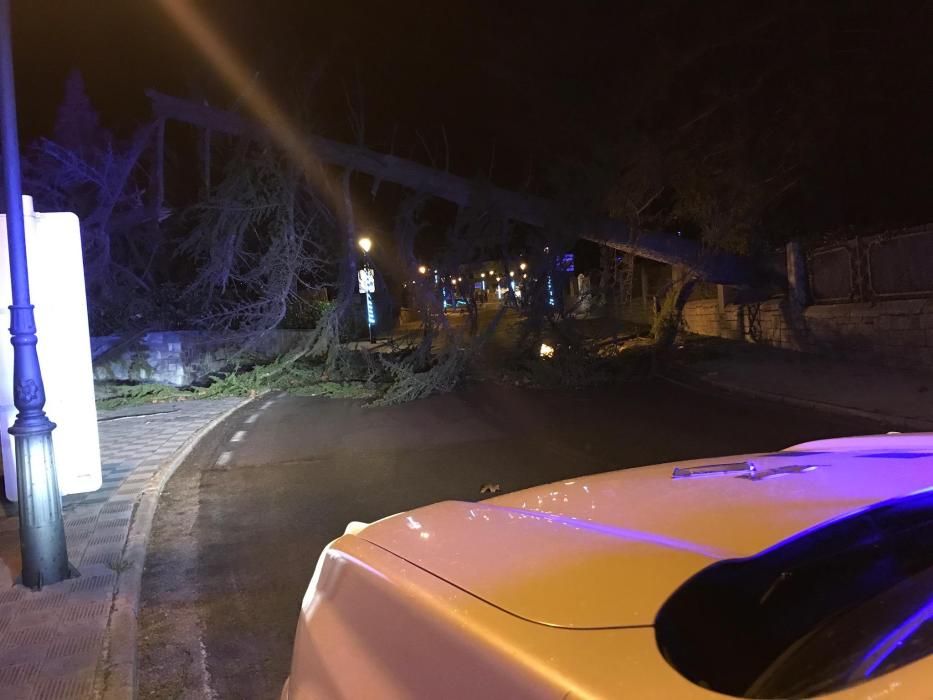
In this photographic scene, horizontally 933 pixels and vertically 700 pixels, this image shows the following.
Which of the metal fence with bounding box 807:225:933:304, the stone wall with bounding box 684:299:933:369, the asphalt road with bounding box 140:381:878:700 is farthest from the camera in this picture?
the metal fence with bounding box 807:225:933:304

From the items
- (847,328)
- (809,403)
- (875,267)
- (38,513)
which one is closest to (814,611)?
(38,513)

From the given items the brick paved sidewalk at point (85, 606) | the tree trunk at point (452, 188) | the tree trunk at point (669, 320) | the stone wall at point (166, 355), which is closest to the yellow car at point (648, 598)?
the brick paved sidewalk at point (85, 606)

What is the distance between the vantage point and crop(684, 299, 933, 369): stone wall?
1330 cm

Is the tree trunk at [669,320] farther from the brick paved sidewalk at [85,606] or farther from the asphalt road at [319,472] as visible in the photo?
the brick paved sidewalk at [85,606]

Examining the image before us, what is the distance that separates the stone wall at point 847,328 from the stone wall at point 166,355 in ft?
37.6

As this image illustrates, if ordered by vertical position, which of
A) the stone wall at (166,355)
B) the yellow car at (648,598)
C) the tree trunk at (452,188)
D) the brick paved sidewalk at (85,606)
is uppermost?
the tree trunk at (452,188)

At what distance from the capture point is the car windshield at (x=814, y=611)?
142cm

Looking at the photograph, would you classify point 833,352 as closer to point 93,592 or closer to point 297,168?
point 297,168

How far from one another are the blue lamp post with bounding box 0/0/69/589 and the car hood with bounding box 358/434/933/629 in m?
3.72

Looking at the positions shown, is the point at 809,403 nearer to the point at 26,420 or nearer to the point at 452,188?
the point at 452,188

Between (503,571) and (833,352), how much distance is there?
1598 centimetres

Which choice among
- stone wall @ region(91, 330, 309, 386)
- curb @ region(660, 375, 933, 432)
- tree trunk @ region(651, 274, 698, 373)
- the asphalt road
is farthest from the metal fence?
stone wall @ region(91, 330, 309, 386)

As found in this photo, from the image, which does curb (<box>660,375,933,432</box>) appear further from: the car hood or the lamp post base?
the lamp post base

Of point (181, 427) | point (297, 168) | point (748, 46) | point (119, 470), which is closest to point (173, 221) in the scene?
point (297, 168)
